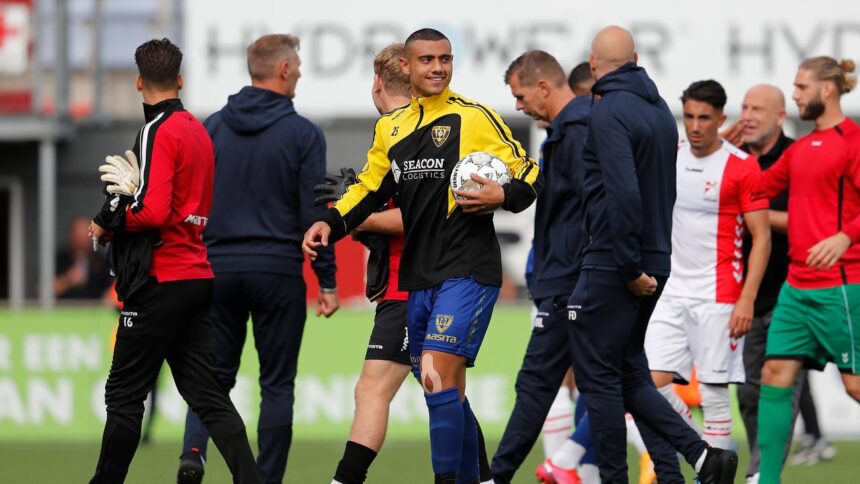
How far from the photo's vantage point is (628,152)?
657 cm

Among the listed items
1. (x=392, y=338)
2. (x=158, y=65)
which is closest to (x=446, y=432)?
(x=392, y=338)

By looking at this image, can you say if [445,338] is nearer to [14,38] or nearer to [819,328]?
[819,328]

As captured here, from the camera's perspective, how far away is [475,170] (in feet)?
20.3

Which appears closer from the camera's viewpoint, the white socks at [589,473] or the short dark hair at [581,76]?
the white socks at [589,473]

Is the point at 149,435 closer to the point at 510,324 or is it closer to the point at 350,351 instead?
the point at 350,351

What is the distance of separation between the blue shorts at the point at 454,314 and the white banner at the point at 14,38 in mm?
12353

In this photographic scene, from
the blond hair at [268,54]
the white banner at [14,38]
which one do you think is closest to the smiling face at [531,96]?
the blond hair at [268,54]

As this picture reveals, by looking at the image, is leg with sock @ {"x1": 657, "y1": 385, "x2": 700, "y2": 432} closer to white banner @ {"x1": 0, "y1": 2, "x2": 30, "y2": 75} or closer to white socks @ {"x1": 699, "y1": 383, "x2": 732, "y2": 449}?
white socks @ {"x1": 699, "y1": 383, "x2": 732, "y2": 449}

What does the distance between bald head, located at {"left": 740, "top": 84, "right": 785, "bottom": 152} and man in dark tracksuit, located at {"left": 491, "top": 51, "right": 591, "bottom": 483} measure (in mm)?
1479

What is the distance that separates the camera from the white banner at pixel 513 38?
1698 cm

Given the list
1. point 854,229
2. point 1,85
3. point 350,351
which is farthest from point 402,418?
point 1,85

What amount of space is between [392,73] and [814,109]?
2293 mm

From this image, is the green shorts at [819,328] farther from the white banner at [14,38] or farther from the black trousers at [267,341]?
the white banner at [14,38]

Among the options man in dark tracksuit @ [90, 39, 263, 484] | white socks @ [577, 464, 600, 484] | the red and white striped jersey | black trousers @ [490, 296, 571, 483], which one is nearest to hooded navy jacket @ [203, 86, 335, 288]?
man in dark tracksuit @ [90, 39, 263, 484]
